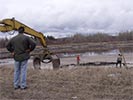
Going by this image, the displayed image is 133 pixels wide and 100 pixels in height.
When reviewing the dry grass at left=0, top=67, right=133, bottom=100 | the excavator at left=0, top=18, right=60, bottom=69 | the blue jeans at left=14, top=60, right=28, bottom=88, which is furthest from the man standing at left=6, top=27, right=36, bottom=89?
the excavator at left=0, top=18, right=60, bottom=69

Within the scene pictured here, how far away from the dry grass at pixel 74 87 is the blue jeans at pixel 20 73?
0.74ft

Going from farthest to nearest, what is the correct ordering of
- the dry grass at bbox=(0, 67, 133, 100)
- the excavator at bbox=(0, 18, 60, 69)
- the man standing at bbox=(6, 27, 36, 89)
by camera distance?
the excavator at bbox=(0, 18, 60, 69)
the man standing at bbox=(6, 27, 36, 89)
the dry grass at bbox=(0, 67, 133, 100)

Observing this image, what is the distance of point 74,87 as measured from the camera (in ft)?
32.2

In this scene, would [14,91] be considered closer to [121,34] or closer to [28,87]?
[28,87]

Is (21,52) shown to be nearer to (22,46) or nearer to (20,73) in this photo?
(22,46)

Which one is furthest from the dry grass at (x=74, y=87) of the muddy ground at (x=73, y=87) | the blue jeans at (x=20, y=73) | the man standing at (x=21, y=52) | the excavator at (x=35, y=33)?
the excavator at (x=35, y=33)

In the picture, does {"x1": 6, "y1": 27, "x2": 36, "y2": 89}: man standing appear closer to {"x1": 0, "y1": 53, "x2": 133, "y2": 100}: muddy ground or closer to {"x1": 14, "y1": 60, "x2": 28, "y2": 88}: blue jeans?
{"x1": 14, "y1": 60, "x2": 28, "y2": 88}: blue jeans

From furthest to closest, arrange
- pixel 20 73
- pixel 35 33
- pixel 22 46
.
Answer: pixel 35 33
pixel 20 73
pixel 22 46

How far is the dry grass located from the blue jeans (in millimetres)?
225

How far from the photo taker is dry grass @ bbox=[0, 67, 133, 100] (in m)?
9.02

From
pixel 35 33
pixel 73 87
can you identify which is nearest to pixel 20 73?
pixel 73 87

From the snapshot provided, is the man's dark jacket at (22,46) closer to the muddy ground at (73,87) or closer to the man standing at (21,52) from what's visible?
the man standing at (21,52)

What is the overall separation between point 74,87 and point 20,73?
5.18ft

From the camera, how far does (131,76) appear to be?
10.7 metres
